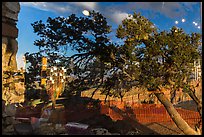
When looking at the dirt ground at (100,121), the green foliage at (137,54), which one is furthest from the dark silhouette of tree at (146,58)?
the dirt ground at (100,121)

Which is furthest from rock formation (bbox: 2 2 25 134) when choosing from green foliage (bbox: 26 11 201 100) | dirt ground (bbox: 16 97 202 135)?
green foliage (bbox: 26 11 201 100)

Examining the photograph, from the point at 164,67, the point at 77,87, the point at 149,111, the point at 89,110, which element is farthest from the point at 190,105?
the point at 164,67

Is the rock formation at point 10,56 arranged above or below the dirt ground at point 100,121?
above

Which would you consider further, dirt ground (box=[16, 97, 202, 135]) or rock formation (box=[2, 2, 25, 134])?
dirt ground (box=[16, 97, 202, 135])

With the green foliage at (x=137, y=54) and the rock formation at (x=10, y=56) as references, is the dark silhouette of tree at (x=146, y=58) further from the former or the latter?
the rock formation at (x=10, y=56)

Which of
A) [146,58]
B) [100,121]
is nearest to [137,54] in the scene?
[146,58]

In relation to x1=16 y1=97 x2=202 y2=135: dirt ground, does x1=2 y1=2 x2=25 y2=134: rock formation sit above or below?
above

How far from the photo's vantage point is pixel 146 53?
6855 millimetres

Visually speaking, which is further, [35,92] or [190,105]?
[190,105]

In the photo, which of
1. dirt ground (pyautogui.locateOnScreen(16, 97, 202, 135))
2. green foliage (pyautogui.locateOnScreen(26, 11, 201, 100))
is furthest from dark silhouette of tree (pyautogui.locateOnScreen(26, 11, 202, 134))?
dirt ground (pyautogui.locateOnScreen(16, 97, 202, 135))

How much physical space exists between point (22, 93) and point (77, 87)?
237 cm

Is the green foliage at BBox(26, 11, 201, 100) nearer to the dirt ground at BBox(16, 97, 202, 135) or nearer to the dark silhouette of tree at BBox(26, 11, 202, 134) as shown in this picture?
the dark silhouette of tree at BBox(26, 11, 202, 134)

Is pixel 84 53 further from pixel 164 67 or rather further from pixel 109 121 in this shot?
pixel 164 67

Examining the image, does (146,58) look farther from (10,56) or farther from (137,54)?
(10,56)
